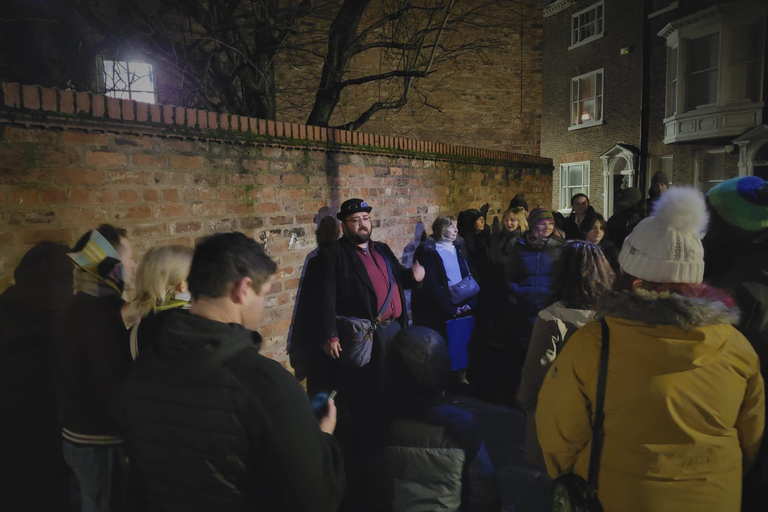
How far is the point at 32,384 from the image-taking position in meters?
3.01

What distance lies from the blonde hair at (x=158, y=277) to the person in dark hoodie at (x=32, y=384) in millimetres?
959

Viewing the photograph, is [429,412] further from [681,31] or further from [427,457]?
[681,31]

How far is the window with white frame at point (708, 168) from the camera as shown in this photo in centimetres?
1594

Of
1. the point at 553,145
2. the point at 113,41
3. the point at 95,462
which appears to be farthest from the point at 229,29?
the point at 553,145

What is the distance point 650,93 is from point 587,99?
286 cm

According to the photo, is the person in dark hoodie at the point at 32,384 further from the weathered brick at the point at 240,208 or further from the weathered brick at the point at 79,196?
the weathered brick at the point at 240,208

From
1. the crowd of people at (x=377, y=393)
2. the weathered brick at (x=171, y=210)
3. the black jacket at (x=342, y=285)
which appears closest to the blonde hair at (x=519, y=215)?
the black jacket at (x=342, y=285)

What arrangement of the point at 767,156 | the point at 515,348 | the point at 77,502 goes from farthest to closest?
the point at 767,156, the point at 515,348, the point at 77,502

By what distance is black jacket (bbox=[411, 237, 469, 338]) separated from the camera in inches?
205

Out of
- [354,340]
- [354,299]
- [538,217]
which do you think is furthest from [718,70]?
[354,340]

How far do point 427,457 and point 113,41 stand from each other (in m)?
7.85

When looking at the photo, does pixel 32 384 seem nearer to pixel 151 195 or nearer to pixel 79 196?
pixel 79 196

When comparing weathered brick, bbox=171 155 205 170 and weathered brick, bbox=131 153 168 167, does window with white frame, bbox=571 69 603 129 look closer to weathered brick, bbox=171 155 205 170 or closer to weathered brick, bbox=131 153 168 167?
weathered brick, bbox=171 155 205 170

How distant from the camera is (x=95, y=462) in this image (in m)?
2.43
